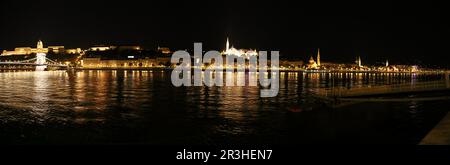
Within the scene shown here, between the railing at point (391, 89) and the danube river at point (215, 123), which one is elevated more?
the railing at point (391, 89)

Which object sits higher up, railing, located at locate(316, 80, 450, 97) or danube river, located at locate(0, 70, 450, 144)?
railing, located at locate(316, 80, 450, 97)

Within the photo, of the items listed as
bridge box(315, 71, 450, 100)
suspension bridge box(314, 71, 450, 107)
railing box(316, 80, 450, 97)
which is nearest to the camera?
suspension bridge box(314, 71, 450, 107)

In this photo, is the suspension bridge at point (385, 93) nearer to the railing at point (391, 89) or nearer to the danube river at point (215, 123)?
the railing at point (391, 89)

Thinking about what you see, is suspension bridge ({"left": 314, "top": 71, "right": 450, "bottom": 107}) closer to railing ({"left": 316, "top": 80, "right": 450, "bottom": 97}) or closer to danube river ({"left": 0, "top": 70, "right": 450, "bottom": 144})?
railing ({"left": 316, "top": 80, "right": 450, "bottom": 97})

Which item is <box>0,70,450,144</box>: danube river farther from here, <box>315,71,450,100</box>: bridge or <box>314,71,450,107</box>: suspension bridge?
<box>315,71,450,100</box>: bridge

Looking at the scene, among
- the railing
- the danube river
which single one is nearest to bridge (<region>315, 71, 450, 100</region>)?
the railing

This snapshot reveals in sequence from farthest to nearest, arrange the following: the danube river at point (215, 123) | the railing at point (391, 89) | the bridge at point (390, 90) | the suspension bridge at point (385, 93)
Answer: the railing at point (391, 89) < the bridge at point (390, 90) < the suspension bridge at point (385, 93) < the danube river at point (215, 123)

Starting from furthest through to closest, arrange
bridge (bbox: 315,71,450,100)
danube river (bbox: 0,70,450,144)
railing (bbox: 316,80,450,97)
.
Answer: railing (bbox: 316,80,450,97) → bridge (bbox: 315,71,450,100) → danube river (bbox: 0,70,450,144)

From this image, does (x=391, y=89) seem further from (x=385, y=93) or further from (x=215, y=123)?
(x=215, y=123)

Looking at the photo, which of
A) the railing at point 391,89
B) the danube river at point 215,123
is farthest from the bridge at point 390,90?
the danube river at point 215,123

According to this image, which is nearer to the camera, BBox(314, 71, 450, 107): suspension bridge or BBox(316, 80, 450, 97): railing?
BBox(314, 71, 450, 107): suspension bridge

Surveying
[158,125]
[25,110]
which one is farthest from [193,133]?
[25,110]

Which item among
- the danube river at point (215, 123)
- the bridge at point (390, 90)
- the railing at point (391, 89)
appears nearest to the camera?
the danube river at point (215, 123)
